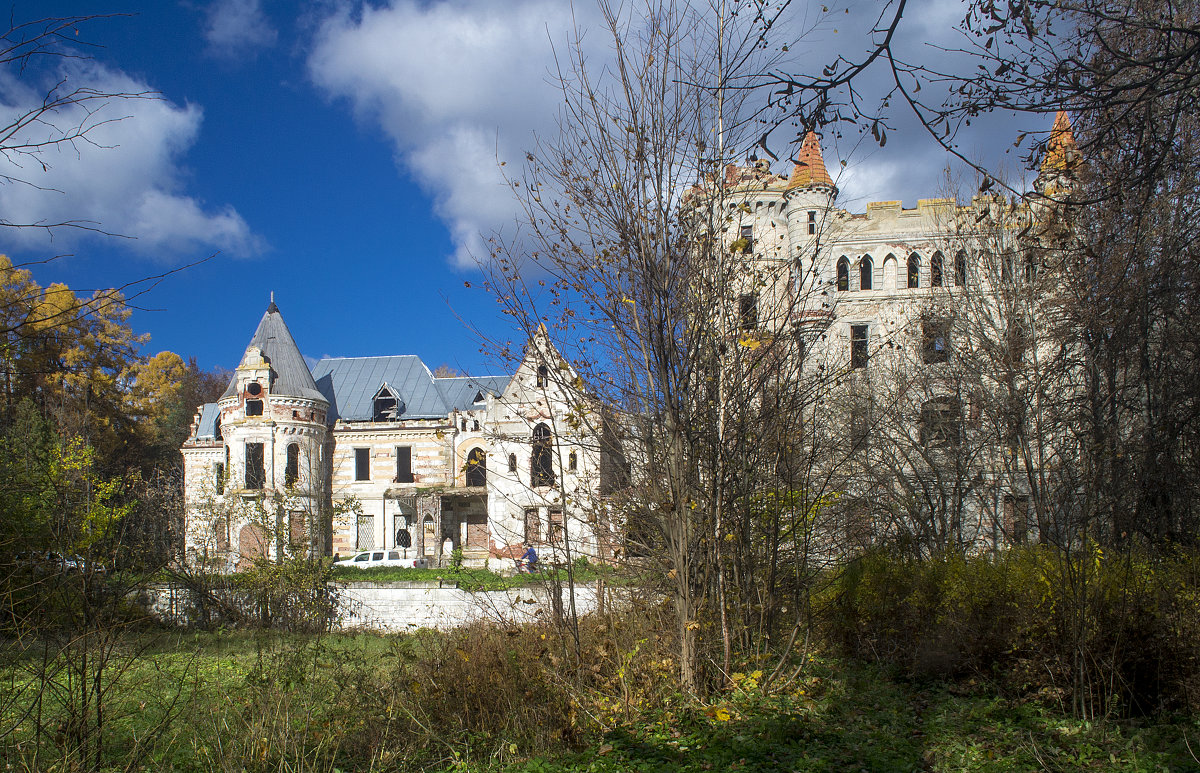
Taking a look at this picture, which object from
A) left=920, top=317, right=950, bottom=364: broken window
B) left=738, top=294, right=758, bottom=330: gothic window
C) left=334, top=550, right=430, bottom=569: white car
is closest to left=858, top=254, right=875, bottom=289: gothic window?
left=920, top=317, right=950, bottom=364: broken window

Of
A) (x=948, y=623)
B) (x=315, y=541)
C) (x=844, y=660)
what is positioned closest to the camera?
(x=948, y=623)

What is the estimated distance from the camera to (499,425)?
30.0 m

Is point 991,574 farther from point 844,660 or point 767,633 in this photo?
point 767,633

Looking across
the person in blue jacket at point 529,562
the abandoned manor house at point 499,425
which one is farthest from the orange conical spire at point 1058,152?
the person in blue jacket at point 529,562

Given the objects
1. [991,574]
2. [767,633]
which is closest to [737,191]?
[767,633]

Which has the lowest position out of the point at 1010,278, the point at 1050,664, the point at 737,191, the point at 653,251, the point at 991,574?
the point at 1050,664

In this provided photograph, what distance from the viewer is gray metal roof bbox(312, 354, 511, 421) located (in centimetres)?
3509

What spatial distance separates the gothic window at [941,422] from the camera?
1830cm

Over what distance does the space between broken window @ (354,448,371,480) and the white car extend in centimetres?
347

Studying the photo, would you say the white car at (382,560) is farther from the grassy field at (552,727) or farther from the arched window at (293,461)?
the grassy field at (552,727)

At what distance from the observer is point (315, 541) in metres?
24.5

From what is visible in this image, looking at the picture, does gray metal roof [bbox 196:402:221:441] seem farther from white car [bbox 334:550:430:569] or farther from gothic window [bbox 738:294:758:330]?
gothic window [bbox 738:294:758:330]

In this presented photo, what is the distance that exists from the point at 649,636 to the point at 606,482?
1.83 m

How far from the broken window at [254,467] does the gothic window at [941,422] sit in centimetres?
2425
